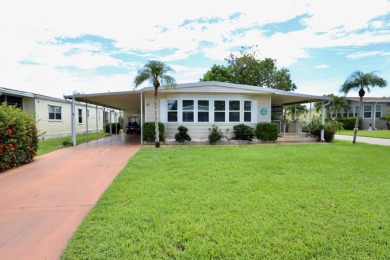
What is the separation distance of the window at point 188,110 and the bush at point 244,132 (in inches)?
102

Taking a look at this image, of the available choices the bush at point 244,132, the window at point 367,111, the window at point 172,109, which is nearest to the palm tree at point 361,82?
the bush at point 244,132

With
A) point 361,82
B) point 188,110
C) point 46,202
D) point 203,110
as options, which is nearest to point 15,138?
point 46,202

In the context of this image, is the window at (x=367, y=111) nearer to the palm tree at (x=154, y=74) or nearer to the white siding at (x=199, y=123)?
the white siding at (x=199, y=123)

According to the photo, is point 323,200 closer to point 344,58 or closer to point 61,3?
point 61,3

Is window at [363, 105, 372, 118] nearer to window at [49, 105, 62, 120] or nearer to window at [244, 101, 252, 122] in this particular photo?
window at [244, 101, 252, 122]

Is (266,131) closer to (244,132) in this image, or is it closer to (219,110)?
(244,132)

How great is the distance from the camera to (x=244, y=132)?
12.7m

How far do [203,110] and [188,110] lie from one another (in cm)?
86

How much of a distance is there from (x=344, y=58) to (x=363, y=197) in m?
17.1

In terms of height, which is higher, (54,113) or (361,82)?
(361,82)

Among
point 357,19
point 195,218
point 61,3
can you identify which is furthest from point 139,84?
point 357,19

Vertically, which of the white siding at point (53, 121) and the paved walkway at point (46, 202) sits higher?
the white siding at point (53, 121)

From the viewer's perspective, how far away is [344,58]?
1739cm

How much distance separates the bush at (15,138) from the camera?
635 centimetres
